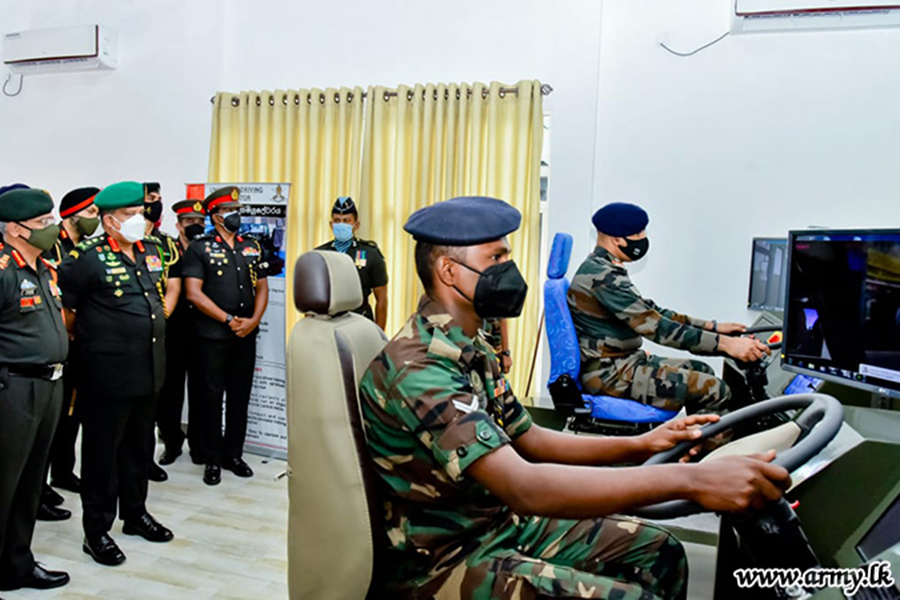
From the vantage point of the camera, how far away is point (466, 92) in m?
4.36

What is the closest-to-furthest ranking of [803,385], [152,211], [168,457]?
[803,385] → [168,457] → [152,211]

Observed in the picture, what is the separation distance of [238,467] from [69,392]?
3.18ft

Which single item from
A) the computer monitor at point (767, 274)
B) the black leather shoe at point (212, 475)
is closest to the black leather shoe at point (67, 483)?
the black leather shoe at point (212, 475)

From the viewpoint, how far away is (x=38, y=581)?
2518 mm

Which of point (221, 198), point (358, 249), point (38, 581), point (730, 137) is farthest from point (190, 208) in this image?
point (730, 137)

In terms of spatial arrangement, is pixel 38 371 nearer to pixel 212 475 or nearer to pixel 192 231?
pixel 212 475

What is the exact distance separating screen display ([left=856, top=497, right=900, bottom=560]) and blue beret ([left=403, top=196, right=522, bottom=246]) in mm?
886

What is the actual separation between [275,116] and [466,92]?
140 cm

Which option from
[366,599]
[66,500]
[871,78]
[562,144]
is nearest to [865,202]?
[871,78]

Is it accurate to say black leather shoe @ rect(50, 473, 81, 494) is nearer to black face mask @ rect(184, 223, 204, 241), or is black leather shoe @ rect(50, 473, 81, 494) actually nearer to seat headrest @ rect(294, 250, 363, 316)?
black face mask @ rect(184, 223, 204, 241)

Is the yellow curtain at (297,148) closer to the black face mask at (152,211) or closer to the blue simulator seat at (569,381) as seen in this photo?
the black face mask at (152,211)

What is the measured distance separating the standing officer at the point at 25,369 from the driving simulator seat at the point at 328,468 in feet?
4.50

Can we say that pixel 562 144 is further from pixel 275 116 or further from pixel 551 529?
pixel 551 529

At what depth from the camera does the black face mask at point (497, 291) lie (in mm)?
1515
